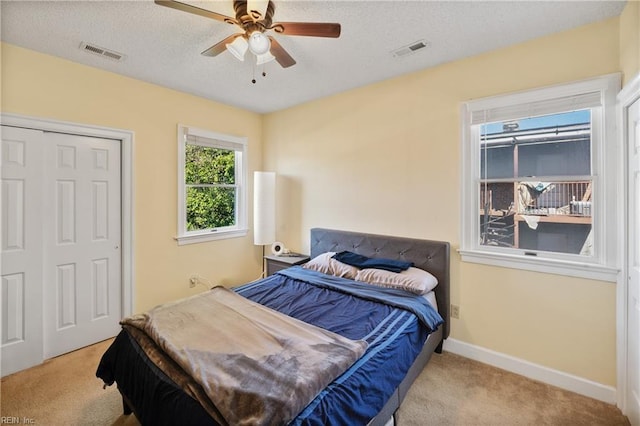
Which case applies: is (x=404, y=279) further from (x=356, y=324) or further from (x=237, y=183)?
(x=237, y=183)

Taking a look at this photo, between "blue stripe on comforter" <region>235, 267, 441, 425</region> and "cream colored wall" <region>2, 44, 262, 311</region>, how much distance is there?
1.31 m

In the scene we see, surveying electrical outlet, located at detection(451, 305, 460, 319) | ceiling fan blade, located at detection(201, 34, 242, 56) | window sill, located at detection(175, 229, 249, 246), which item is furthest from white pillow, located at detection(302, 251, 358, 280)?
ceiling fan blade, located at detection(201, 34, 242, 56)

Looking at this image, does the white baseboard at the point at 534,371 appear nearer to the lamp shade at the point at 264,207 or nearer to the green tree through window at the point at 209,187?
the lamp shade at the point at 264,207

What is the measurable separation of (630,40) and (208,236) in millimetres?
4146

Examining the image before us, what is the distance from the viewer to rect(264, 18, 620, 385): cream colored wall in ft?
6.90

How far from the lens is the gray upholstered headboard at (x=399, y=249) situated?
263cm

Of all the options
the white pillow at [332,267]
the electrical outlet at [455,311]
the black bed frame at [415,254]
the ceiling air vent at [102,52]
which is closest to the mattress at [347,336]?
the white pillow at [332,267]

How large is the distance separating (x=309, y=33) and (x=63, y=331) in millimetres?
3296

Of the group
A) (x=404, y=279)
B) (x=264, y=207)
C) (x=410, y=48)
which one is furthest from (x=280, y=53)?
(x=264, y=207)

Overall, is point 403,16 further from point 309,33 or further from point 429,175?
point 429,175

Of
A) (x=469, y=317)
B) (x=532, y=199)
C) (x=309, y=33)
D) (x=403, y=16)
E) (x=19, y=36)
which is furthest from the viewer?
(x=469, y=317)

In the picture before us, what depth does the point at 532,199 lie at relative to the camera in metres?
2.38

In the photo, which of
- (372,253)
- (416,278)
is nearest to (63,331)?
(372,253)

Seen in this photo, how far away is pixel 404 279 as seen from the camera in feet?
8.18
